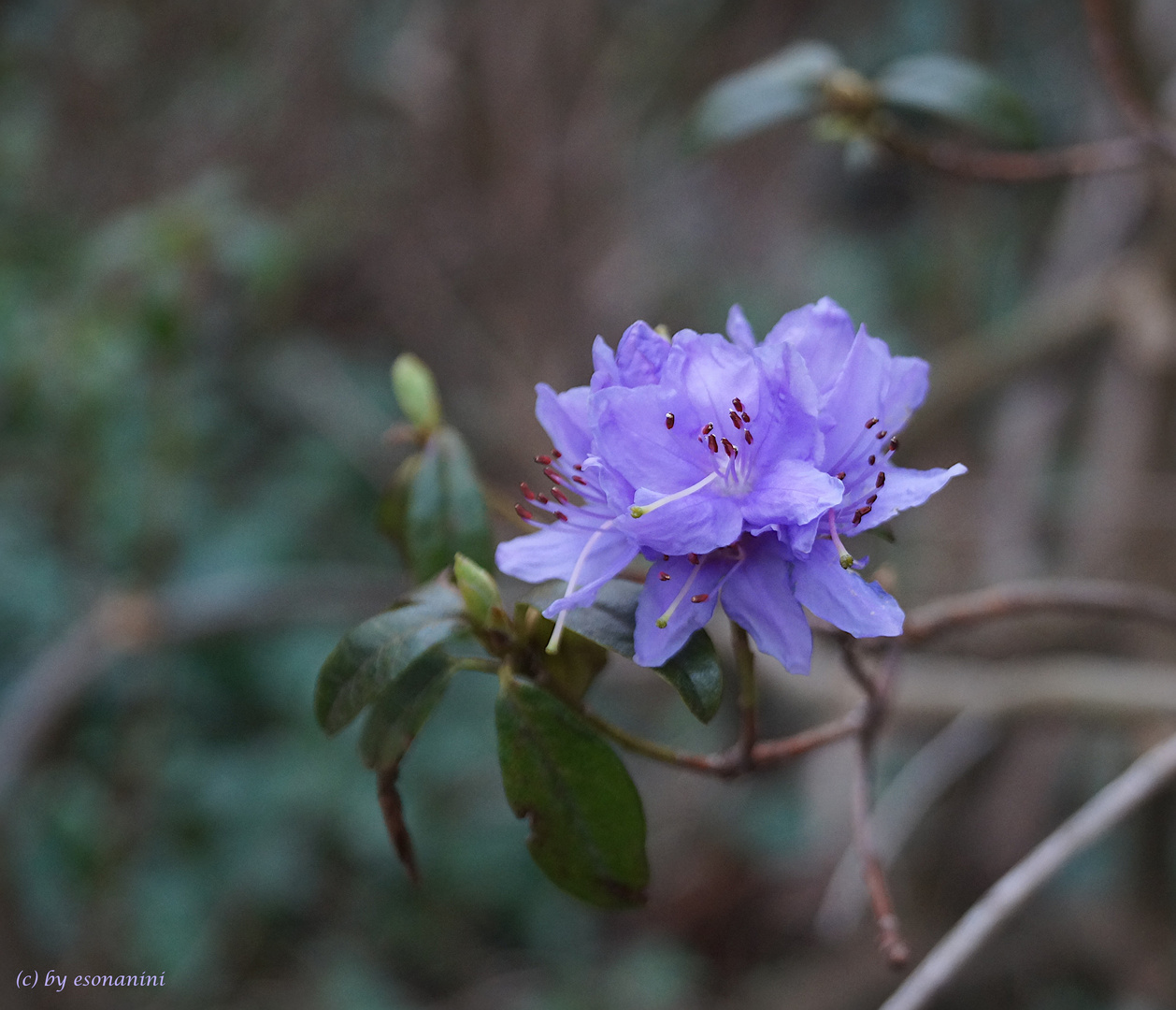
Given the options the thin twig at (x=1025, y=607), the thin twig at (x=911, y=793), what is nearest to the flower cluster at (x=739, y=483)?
the thin twig at (x=1025, y=607)

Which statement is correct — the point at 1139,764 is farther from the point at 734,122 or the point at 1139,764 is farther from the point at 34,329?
the point at 34,329

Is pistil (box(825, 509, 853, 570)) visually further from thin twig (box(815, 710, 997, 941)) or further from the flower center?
thin twig (box(815, 710, 997, 941))

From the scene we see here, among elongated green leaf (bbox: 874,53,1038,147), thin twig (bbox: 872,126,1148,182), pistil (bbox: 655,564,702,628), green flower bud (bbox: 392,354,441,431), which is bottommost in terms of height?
pistil (bbox: 655,564,702,628)

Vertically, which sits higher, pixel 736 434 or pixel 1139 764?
pixel 736 434

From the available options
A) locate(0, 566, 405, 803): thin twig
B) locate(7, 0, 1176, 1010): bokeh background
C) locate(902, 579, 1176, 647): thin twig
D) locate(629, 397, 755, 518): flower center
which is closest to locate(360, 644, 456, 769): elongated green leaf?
locate(629, 397, 755, 518): flower center


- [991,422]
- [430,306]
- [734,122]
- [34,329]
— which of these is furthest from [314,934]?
[734,122]

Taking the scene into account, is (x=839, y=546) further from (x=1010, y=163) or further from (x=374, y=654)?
(x=1010, y=163)

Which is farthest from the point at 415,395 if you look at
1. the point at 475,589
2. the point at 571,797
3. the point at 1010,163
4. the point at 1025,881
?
the point at 1010,163
